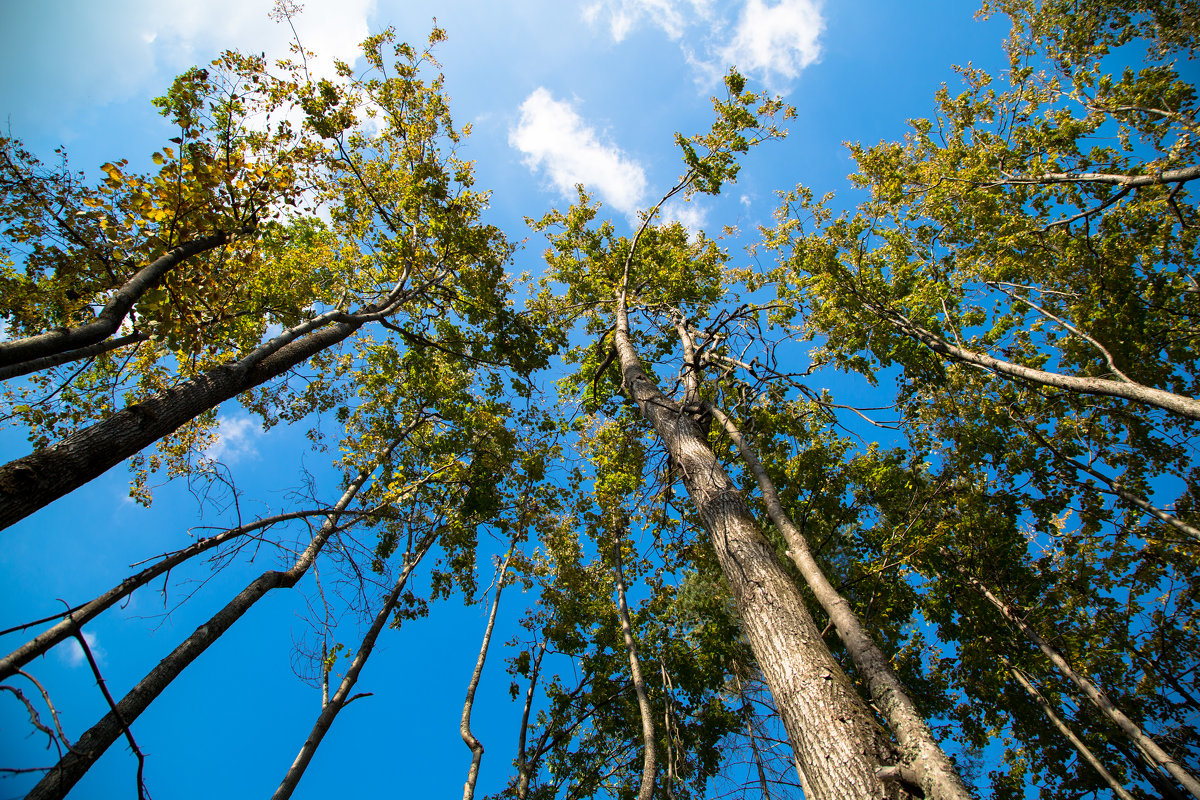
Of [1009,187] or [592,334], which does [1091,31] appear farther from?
[592,334]

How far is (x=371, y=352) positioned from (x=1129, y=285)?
15009mm

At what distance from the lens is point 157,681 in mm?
4574

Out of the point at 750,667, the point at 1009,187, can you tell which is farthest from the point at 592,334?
the point at 1009,187

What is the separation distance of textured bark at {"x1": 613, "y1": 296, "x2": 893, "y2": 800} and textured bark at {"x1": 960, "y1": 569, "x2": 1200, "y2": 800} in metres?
8.20

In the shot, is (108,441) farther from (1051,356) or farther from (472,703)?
(1051,356)

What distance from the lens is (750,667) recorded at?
9.23 meters

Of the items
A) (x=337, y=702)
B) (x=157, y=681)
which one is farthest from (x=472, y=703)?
(x=157, y=681)

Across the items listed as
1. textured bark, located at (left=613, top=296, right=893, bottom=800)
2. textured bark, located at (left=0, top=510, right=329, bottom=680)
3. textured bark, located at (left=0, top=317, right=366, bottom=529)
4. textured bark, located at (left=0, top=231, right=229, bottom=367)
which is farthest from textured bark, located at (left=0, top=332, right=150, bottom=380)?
textured bark, located at (left=613, top=296, right=893, bottom=800)

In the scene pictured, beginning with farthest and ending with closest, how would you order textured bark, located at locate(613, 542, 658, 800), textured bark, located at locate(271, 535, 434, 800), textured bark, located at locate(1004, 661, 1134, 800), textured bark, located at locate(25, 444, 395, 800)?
textured bark, located at locate(1004, 661, 1134, 800) < textured bark, located at locate(271, 535, 434, 800) < textured bark, located at locate(613, 542, 658, 800) < textured bark, located at locate(25, 444, 395, 800)

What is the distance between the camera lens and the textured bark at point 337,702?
560 cm

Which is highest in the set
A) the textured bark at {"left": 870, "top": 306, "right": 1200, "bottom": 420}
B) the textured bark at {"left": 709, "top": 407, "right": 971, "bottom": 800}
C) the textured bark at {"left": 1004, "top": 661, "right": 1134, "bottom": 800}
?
the textured bark at {"left": 870, "top": 306, "right": 1200, "bottom": 420}

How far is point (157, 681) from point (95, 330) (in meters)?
3.84

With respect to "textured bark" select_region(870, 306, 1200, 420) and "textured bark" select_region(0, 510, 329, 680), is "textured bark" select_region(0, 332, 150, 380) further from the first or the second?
"textured bark" select_region(870, 306, 1200, 420)

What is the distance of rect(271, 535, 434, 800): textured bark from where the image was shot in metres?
5.60
